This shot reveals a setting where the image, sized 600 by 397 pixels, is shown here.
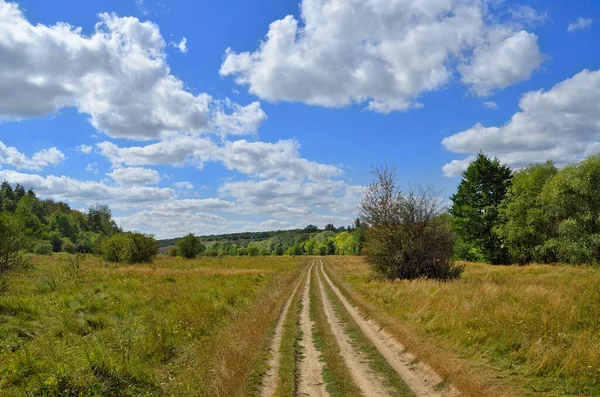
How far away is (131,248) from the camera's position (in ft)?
182

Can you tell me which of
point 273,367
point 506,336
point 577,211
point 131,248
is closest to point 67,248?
point 131,248

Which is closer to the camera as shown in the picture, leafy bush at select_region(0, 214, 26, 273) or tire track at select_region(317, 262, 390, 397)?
tire track at select_region(317, 262, 390, 397)

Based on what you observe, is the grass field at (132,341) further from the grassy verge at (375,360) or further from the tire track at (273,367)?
the grassy verge at (375,360)

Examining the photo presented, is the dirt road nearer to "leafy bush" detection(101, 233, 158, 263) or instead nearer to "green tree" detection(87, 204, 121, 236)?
"leafy bush" detection(101, 233, 158, 263)

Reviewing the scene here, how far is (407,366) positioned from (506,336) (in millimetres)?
3072

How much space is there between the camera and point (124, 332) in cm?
1130

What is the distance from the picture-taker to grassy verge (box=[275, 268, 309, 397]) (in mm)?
7614

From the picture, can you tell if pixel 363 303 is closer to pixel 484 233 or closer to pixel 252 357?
pixel 252 357

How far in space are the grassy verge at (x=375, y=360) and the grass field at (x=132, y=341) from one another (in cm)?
279

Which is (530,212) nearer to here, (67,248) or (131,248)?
(131,248)

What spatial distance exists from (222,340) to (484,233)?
154 ft

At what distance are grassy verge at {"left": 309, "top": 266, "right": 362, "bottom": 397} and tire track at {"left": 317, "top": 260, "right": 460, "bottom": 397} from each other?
3.94ft

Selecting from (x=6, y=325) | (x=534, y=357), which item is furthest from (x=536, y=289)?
(x=6, y=325)

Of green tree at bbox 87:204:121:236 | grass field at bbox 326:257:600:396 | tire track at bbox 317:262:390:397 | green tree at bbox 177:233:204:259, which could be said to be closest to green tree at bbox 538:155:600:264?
grass field at bbox 326:257:600:396
